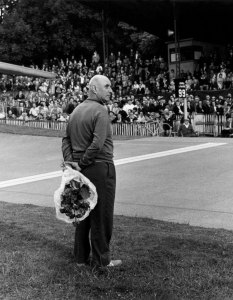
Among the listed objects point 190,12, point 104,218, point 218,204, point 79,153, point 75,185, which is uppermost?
point 190,12

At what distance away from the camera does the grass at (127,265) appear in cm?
414

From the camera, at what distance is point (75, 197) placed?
4.53m

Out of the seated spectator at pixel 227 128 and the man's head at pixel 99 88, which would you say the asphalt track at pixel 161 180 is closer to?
the seated spectator at pixel 227 128

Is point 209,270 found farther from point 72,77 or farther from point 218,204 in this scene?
point 72,77

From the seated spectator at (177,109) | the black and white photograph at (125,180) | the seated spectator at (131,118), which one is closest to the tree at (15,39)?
the black and white photograph at (125,180)

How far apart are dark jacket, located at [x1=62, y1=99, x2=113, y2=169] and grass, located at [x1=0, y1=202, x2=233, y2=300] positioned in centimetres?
110

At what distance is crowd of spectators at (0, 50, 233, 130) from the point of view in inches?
816

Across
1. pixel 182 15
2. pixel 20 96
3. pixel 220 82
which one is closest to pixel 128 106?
pixel 220 82

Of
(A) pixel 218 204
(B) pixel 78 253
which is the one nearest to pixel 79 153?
(B) pixel 78 253

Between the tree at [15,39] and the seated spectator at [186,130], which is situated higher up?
the tree at [15,39]

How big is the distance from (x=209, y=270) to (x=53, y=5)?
44.9m

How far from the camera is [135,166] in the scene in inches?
504

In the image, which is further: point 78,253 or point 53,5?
point 53,5

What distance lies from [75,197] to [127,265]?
3.01 ft
